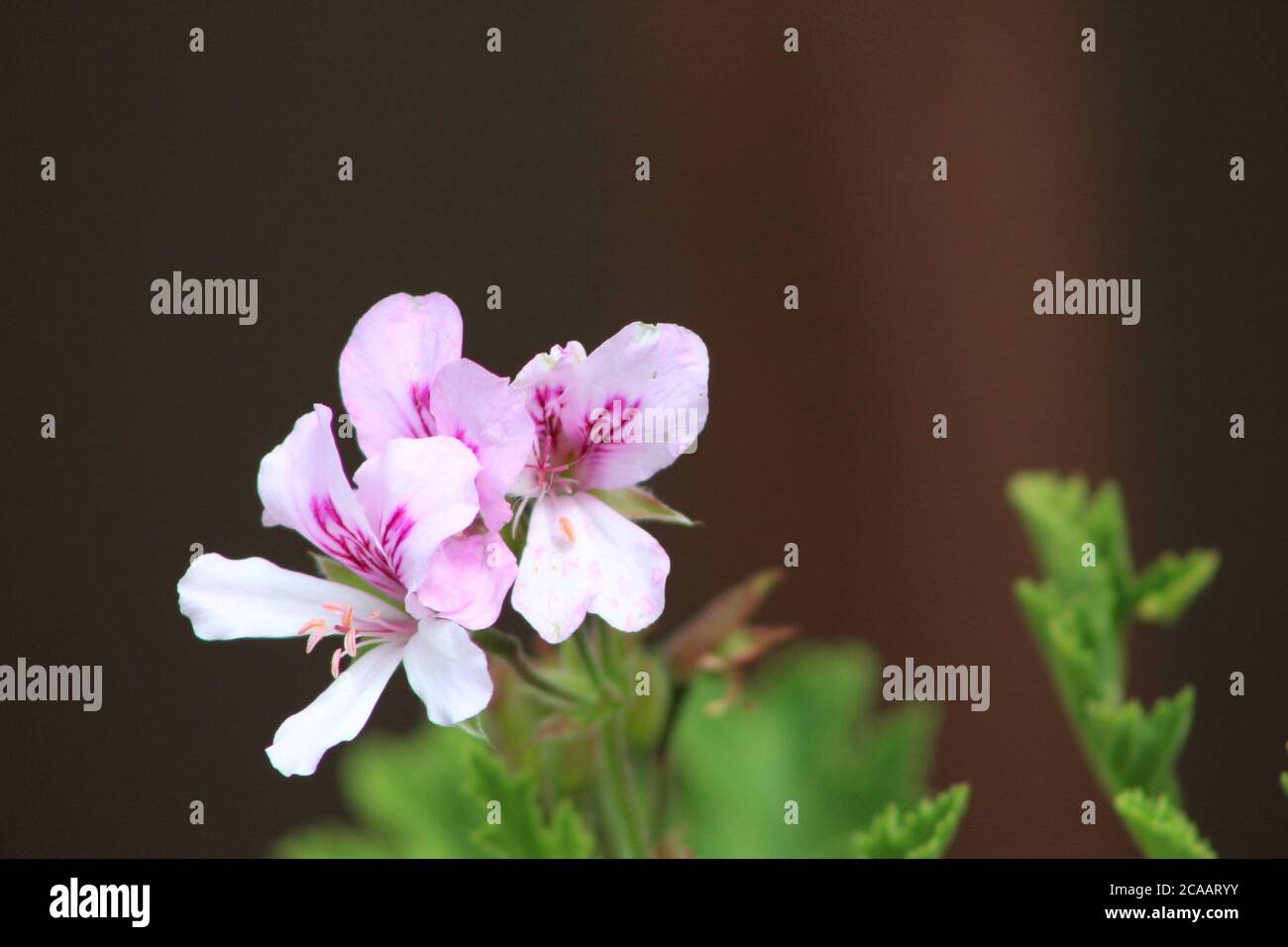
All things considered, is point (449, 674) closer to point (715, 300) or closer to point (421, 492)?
point (421, 492)

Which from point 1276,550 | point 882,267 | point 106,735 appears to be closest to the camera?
point 1276,550

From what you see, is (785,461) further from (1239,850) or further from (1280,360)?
(1239,850)

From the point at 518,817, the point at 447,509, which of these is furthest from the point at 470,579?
the point at 518,817

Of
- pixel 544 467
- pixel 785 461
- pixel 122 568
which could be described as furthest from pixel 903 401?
pixel 544 467

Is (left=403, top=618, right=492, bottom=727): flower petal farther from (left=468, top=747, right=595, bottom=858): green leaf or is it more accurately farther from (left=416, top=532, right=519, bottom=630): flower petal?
(left=468, top=747, right=595, bottom=858): green leaf

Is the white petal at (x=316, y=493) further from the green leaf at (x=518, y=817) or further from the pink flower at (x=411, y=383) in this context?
the green leaf at (x=518, y=817)

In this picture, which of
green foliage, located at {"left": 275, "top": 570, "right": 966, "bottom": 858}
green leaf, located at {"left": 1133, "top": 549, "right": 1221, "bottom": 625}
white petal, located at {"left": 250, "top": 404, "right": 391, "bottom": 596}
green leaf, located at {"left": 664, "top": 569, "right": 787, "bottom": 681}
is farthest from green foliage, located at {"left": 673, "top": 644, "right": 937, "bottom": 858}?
white petal, located at {"left": 250, "top": 404, "right": 391, "bottom": 596}
